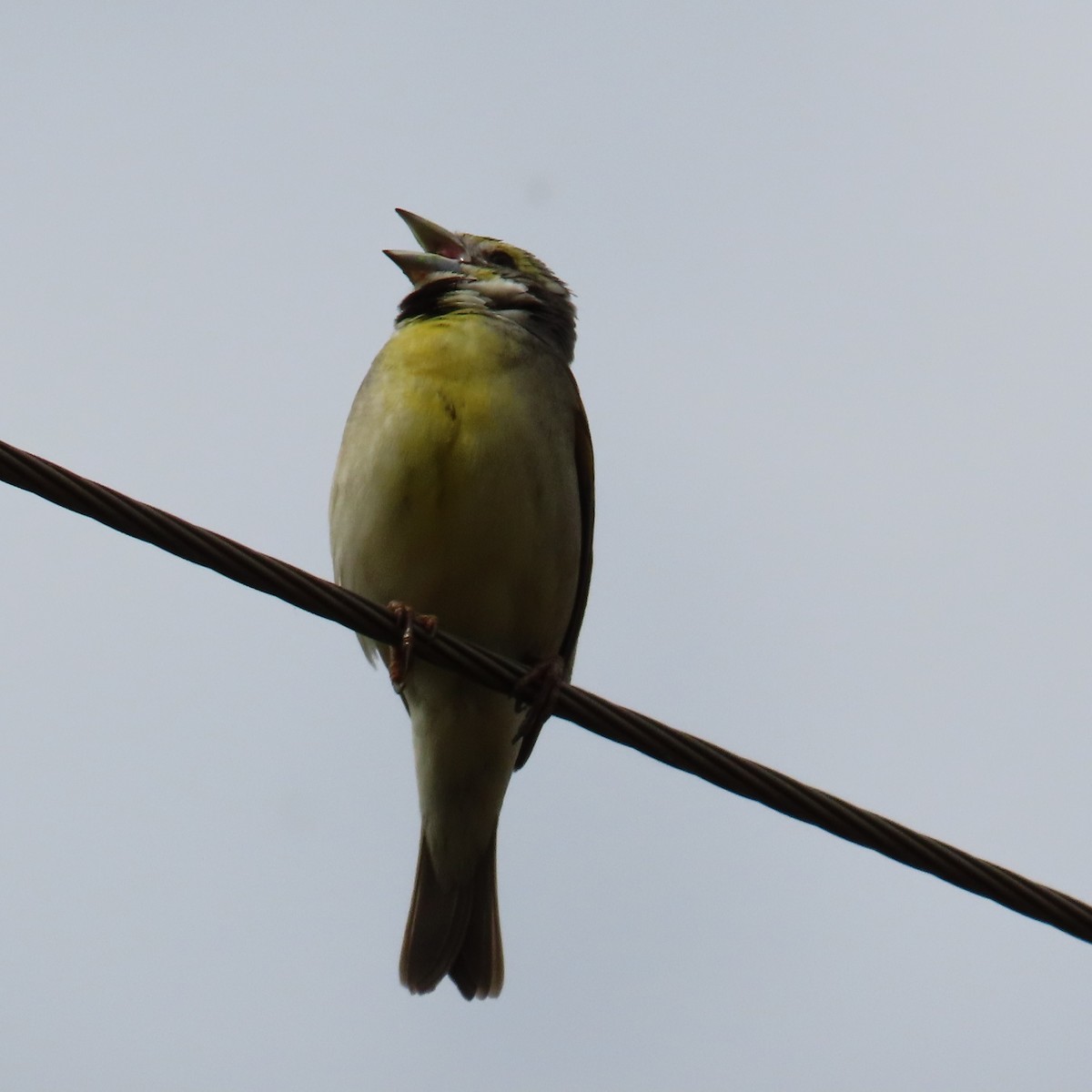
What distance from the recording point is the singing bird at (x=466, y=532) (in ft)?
15.5

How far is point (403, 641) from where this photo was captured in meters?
3.79

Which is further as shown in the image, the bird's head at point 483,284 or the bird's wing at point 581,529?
the bird's head at point 483,284

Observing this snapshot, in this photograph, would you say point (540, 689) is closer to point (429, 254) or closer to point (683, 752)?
point (683, 752)

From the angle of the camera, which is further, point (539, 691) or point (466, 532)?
point (466, 532)

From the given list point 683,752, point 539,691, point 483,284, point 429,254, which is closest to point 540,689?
point 539,691

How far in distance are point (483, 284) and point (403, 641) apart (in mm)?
2258

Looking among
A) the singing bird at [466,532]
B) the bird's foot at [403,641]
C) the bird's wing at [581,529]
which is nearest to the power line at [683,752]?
the bird's foot at [403,641]

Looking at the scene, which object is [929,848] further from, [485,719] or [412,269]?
[412,269]

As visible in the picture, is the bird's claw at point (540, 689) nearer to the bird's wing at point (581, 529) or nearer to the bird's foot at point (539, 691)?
the bird's foot at point (539, 691)

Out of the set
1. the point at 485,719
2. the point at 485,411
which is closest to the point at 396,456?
the point at 485,411

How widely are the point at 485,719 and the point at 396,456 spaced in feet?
3.31

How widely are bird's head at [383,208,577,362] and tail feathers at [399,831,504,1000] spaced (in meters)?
1.87

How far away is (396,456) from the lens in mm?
4719

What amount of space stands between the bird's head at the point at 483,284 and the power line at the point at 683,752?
2355 millimetres
